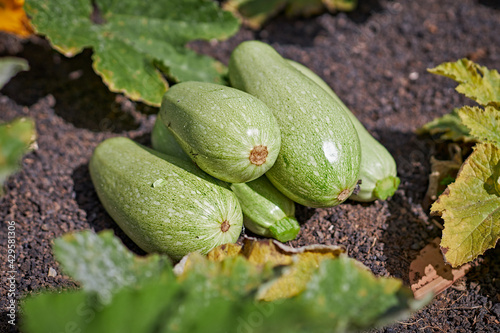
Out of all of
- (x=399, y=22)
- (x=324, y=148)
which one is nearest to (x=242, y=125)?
(x=324, y=148)

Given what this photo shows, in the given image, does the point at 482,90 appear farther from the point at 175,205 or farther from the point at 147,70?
the point at 147,70

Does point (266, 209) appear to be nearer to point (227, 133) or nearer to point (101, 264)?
point (227, 133)

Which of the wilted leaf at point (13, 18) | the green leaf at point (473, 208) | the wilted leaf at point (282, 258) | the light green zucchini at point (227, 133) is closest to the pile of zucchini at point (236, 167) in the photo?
the light green zucchini at point (227, 133)

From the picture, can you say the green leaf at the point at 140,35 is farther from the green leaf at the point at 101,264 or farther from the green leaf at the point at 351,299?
the green leaf at the point at 351,299

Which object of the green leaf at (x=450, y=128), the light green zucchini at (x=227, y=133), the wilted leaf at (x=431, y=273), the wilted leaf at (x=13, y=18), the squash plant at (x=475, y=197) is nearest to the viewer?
the light green zucchini at (x=227, y=133)

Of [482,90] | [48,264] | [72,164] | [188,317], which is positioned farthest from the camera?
[72,164]

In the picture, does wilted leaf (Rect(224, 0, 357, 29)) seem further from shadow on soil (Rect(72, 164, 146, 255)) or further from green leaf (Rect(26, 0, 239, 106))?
shadow on soil (Rect(72, 164, 146, 255))
